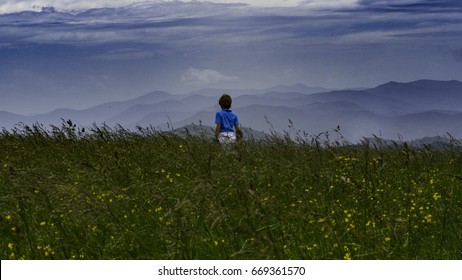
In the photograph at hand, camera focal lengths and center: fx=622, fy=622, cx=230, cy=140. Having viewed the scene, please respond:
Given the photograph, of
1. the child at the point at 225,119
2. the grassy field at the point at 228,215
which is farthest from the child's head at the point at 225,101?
the grassy field at the point at 228,215

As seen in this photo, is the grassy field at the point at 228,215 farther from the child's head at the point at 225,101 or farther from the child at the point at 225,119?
the child's head at the point at 225,101

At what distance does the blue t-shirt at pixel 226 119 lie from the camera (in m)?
12.9

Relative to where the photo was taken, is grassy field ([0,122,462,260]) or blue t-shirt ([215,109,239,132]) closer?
grassy field ([0,122,462,260])

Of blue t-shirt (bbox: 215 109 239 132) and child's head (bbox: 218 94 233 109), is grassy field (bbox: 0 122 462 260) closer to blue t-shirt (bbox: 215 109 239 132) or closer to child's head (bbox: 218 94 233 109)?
blue t-shirt (bbox: 215 109 239 132)

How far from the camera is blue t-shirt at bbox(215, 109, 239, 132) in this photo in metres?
12.9

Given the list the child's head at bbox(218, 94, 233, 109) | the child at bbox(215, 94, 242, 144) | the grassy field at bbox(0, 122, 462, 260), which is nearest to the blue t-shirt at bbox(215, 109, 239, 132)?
the child at bbox(215, 94, 242, 144)

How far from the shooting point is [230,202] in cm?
766

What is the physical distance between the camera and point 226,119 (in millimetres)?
12938

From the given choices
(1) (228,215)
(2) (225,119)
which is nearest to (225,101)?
(2) (225,119)

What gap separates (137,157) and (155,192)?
18.8 ft

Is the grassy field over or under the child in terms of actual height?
over

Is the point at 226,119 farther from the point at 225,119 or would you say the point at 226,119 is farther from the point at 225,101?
the point at 225,101
